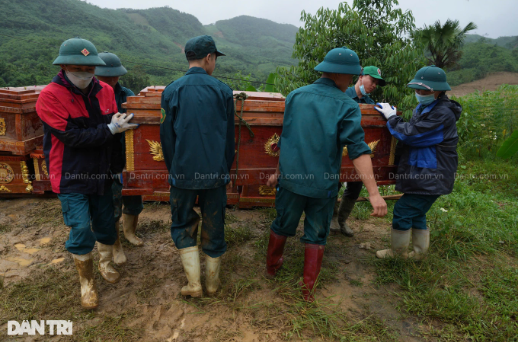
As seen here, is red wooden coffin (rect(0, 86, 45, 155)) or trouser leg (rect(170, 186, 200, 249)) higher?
red wooden coffin (rect(0, 86, 45, 155))

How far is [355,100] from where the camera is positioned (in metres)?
3.76

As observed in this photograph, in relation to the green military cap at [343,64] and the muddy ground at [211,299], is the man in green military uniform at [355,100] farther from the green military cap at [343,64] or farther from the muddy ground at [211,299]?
the green military cap at [343,64]

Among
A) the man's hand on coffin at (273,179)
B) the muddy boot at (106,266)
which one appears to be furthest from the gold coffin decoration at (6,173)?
the man's hand on coffin at (273,179)

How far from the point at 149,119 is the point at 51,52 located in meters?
21.3

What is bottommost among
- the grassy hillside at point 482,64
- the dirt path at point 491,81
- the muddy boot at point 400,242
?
the muddy boot at point 400,242

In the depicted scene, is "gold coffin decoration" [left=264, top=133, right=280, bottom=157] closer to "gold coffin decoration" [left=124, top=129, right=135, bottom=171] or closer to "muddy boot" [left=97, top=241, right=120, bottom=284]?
"gold coffin decoration" [left=124, top=129, right=135, bottom=171]

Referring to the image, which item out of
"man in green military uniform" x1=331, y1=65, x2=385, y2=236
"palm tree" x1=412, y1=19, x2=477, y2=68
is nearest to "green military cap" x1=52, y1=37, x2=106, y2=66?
"man in green military uniform" x1=331, y1=65, x2=385, y2=236

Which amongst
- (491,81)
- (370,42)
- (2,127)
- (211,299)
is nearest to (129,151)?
(211,299)

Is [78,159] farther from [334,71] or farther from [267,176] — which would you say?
[334,71]

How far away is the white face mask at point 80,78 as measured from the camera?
2441mm

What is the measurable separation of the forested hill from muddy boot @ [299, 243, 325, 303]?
14.9 meters

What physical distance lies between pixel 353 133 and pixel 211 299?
5.26 feet

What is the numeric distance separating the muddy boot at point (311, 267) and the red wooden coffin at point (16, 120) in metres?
3.19

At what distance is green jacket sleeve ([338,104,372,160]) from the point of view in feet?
7.79
